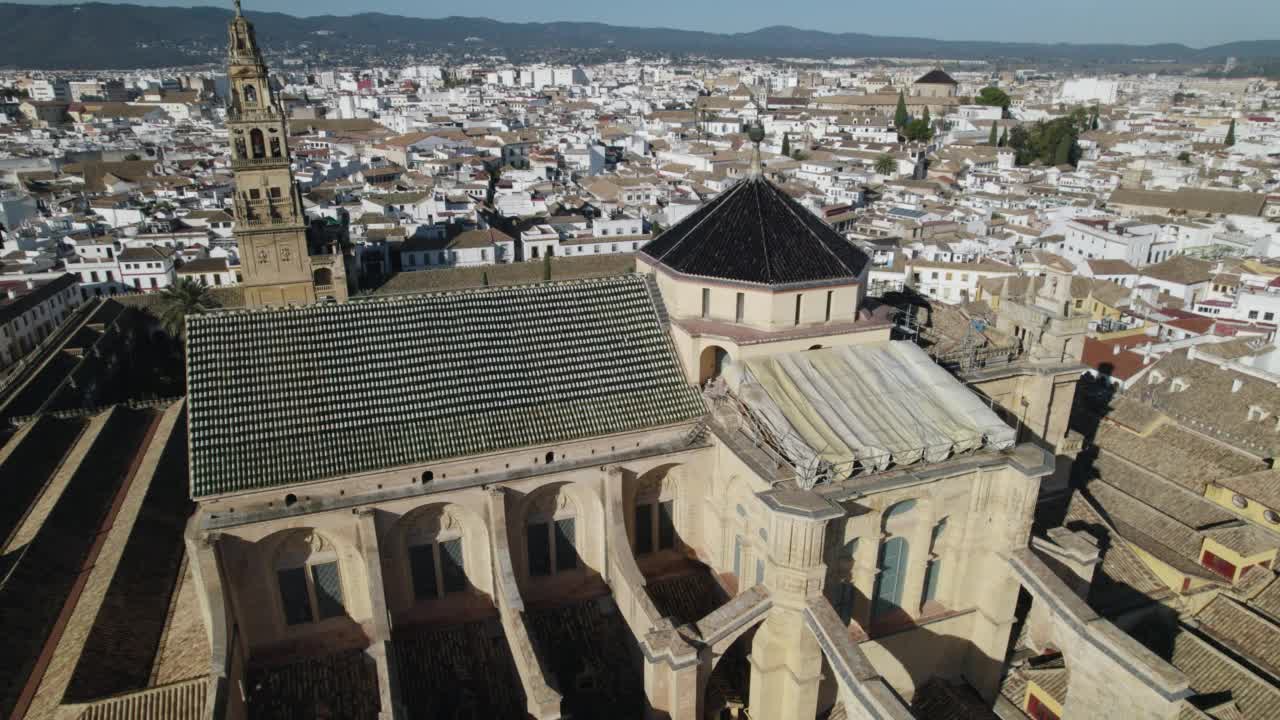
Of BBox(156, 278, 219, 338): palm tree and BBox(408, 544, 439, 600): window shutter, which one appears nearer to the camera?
BBox(408, 544, 439, 600): window shutter

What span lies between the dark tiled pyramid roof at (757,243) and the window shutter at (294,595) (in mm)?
11566

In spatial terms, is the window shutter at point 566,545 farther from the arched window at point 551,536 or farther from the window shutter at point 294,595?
the window shutter at point 294,595

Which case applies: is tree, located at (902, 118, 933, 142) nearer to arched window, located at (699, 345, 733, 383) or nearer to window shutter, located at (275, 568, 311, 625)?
arched window, located at (699, 345, 733, 383)

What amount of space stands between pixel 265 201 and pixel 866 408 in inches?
1603

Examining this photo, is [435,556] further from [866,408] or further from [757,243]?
[757,243]

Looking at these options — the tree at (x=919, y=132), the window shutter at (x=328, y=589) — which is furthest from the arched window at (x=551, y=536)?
the tree at (x=919, y=132)

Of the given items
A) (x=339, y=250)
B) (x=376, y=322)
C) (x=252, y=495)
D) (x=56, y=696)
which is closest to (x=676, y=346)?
(x=376, y=322)

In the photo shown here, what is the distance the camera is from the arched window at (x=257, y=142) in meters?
45.8

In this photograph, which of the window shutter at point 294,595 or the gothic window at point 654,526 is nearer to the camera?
the window shutter at point 294,595

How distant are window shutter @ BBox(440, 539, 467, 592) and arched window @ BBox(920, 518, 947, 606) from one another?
10920mm

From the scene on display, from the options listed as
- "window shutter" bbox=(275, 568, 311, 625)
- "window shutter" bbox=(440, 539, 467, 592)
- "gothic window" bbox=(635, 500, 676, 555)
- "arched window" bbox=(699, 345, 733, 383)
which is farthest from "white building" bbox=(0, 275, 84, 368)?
"arched window" bbox=(699, 345, 733, 383)

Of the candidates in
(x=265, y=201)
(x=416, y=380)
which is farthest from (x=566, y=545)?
(x=265, y=201)

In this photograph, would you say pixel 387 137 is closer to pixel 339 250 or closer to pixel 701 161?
pixel 701 161

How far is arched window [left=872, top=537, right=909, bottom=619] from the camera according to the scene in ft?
61.7
